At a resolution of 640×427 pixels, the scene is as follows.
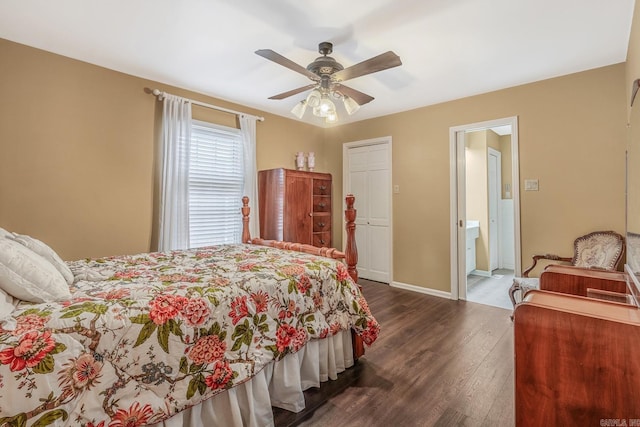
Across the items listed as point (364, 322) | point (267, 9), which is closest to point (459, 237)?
point (364, 322)

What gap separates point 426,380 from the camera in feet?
6.66

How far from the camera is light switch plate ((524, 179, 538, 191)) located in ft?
10.4

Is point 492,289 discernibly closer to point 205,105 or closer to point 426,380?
point 426,380

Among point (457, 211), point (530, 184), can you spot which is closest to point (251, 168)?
point (457, 211)

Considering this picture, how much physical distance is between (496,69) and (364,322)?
108 inches

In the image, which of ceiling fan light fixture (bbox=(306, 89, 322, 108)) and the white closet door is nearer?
ceiling fan light fixture (bbox=(306, 89, 322, 108))

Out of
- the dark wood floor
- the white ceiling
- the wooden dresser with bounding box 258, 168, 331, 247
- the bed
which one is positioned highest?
the white ceiling

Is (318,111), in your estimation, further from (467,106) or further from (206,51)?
(467,106)

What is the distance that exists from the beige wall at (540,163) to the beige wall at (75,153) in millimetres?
3226

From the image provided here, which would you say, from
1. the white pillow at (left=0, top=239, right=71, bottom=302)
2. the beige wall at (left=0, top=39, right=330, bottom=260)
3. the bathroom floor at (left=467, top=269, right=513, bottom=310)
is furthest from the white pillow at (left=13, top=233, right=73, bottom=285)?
the bathroom floor at (left=467, top=269, right=513, bottom=310)

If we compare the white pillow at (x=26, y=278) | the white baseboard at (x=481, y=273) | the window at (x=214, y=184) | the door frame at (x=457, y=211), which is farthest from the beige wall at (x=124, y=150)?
the white baseboard at (x=481, y=273)

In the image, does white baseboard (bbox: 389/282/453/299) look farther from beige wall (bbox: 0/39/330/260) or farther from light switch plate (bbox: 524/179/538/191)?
beige wall (bbox: 0/39/330/260)

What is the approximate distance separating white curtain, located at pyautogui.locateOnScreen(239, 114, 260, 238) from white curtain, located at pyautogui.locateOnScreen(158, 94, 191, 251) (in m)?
0.74

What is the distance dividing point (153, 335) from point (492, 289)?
4.40 m
